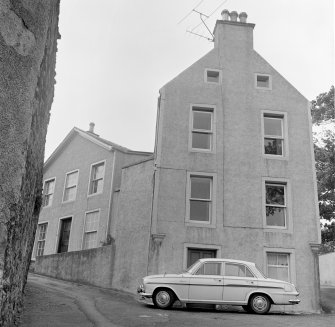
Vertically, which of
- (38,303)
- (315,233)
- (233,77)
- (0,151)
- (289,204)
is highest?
(233,77)

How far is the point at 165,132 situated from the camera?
1697 centimetres

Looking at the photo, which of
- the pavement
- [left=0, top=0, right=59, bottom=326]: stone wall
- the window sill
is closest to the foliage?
the window sill

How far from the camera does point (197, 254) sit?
51.6 feet

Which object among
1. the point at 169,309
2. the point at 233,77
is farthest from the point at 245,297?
the point at 233,77

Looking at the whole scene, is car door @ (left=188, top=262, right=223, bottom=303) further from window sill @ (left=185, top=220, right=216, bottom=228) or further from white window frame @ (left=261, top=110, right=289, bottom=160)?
white window frame @ (left=261, top=110, right=289, bottom=160)

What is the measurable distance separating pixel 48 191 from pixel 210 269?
53.5 feet

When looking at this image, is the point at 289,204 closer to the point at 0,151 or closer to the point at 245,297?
the point at 245,297

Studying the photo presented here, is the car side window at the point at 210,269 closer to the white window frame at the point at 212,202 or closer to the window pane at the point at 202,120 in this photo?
the white window frame at the point at 212,202

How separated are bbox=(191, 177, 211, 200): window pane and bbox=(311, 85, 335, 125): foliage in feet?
45.1

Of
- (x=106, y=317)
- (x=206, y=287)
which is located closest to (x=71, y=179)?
(x=206, y=287)

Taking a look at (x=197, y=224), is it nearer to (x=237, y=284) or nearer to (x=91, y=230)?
(x=237, y=284)

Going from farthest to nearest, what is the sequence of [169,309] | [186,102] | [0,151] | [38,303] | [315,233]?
[186,102], [315,233], [169,309], [38,303], [0,151]

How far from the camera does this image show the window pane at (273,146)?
17.4 meters

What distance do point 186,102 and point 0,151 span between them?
14487 mm
